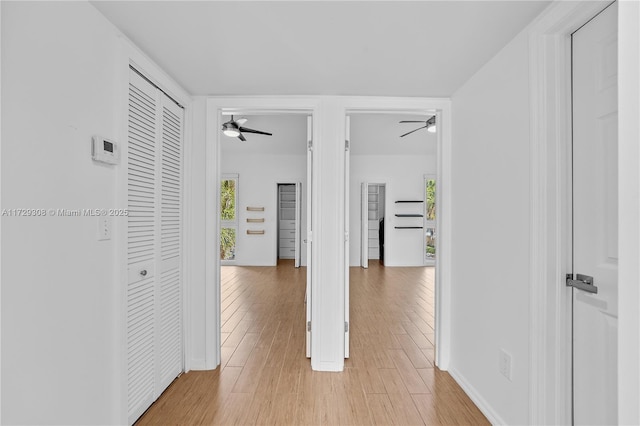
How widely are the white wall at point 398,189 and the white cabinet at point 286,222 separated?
1732 millimetres

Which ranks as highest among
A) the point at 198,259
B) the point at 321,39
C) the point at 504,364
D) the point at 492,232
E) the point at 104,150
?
the point at 321,39

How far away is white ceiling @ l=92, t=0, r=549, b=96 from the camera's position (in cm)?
148

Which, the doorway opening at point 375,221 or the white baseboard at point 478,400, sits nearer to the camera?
the white baseboard at point 478,400

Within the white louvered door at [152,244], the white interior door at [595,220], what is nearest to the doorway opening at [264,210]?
the white louvered door at [152,244]

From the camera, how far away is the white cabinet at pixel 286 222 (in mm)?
8047

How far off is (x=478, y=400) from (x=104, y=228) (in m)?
2.42

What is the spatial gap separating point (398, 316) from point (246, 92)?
2.98 m

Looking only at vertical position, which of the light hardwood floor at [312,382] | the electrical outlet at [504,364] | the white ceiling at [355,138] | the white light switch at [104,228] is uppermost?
the white ceiling at [355,138]

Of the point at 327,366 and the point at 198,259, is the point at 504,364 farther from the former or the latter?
the point at 198,259

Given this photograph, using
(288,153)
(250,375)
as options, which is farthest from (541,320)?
(288,153)

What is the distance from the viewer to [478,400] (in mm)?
2029

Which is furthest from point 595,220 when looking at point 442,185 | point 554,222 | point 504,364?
point 442,185

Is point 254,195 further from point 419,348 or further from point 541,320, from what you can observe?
point 541,320

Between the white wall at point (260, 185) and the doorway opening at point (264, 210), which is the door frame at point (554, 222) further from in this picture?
the white wall at point (260, 185)
